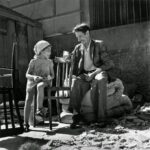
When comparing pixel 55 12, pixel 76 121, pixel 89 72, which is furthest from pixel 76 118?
pixel 55 12

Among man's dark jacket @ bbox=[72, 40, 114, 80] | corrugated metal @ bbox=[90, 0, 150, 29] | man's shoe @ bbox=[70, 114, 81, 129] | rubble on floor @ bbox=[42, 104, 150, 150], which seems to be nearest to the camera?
rubble on floor @ bbox=[42, 104, 150, 150]

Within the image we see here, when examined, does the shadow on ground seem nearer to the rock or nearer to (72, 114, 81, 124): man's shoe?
(72, 114, 81, 124): man's shoe

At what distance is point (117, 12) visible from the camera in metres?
7.92

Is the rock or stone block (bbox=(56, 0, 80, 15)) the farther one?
stone block (bbox=(56, 0, 80, 15))

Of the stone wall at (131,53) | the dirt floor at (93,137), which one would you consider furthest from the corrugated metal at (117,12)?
the dirt floor at (93,137)

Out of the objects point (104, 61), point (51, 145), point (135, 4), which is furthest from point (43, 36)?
point (51, 145)

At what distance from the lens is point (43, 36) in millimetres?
9258

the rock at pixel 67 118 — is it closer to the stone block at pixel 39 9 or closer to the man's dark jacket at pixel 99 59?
the man's dark jacket at pixel 99 59

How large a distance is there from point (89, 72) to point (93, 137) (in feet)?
4.99

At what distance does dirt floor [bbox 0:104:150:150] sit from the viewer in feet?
12.3

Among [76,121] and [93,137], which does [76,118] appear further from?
[93,137]

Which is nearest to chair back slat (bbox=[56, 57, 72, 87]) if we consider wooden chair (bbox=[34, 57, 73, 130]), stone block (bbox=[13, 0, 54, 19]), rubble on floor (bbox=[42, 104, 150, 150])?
wooden chair (bbox=[34, 57, 73, 130])

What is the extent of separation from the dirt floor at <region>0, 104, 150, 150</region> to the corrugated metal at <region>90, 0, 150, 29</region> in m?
3.44

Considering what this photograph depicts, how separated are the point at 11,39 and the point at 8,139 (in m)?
4.45
